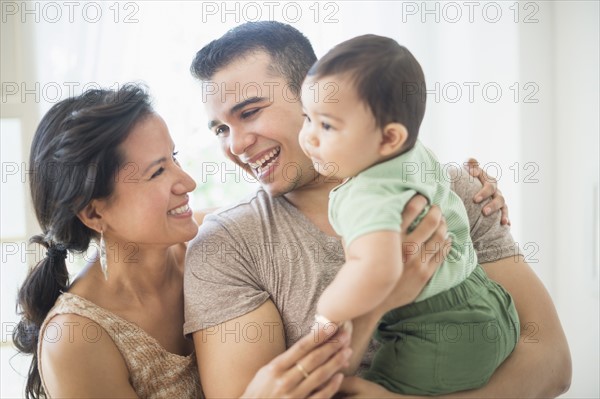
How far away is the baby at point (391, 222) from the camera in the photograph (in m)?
1.28

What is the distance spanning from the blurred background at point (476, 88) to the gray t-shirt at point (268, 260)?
1184 mm

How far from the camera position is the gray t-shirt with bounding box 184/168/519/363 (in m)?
1.65

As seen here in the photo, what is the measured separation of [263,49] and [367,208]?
0.78 m

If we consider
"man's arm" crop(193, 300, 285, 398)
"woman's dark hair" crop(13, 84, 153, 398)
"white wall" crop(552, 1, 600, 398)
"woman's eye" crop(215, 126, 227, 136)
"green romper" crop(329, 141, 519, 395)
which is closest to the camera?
"green romper" crop(329, 141, 519, 395)

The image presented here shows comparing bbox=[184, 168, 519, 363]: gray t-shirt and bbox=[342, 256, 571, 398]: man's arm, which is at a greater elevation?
bbox=[184, 168, 519, 363]: gray t-shirt

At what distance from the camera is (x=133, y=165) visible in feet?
5.68

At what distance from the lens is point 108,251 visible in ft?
6.04

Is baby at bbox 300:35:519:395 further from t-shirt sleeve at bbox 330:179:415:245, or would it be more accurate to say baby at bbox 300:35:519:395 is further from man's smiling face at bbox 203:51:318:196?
man's smiling face at bbox 203:51:318:196

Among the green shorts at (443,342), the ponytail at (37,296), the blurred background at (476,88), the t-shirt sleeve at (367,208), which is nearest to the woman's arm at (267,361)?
the green shorts at (443,342)

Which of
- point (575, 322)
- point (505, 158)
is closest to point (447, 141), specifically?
point (505, 158)

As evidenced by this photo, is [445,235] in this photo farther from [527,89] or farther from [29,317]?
[527,89]

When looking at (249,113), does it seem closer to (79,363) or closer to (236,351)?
(236,351)

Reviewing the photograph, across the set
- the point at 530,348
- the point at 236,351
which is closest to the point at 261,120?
the point at 236,351

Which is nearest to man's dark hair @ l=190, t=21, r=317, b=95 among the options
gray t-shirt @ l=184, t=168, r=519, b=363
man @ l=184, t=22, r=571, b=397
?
man @ l=184, t=22, r=571, b=397
